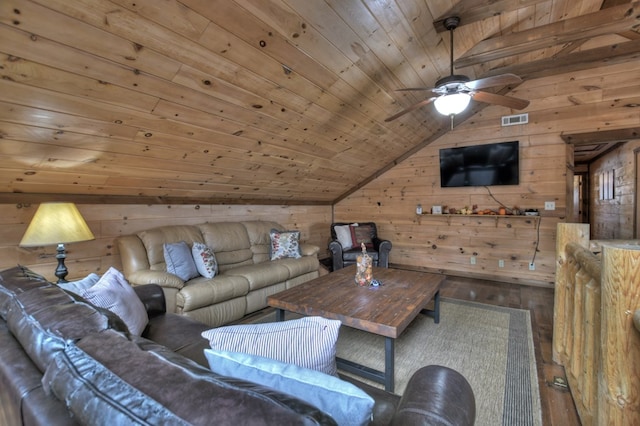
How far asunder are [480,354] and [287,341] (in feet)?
6.89

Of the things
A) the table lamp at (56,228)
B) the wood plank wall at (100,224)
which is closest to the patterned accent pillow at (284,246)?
the wood plank wall at (100,224)

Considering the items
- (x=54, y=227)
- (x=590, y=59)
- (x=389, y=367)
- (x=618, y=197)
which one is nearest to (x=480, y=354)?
(x=389, y=367)

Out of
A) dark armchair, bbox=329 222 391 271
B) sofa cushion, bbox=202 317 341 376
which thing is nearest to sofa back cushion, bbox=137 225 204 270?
dark armchair, bbox=329 222 391 271

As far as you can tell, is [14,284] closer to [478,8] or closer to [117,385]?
[117,385]

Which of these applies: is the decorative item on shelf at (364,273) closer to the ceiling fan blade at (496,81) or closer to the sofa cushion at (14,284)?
the ceiling fan blade at (496,81)

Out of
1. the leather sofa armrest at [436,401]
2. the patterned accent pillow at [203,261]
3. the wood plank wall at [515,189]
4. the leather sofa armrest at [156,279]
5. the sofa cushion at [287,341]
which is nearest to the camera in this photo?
the leather sofa armrest at [436,401]

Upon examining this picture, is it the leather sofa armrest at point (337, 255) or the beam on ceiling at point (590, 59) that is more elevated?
the beam on ceiling at point (590, 59)

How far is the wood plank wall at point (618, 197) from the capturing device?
16.1 feet

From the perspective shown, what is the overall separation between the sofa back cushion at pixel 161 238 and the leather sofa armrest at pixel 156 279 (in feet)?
0.77

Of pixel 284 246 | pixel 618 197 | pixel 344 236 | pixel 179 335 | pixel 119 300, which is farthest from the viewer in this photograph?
pixel 618 197

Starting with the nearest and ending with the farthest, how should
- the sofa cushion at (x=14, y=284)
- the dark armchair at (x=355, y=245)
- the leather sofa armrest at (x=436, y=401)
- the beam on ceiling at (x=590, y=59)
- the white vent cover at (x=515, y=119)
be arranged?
the leather sofa armrest at (x=436, y=401), the sofa cushion at (x=14, y=284), the beam on ceiling at (x=590, y=59), the white vent cover at (x=515, y=119), the dark armchair at (x=355, y=245)

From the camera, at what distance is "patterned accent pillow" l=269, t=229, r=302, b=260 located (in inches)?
160

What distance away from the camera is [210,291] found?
9.17 ft

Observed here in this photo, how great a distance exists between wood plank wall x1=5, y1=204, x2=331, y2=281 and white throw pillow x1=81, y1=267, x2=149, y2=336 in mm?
1512
